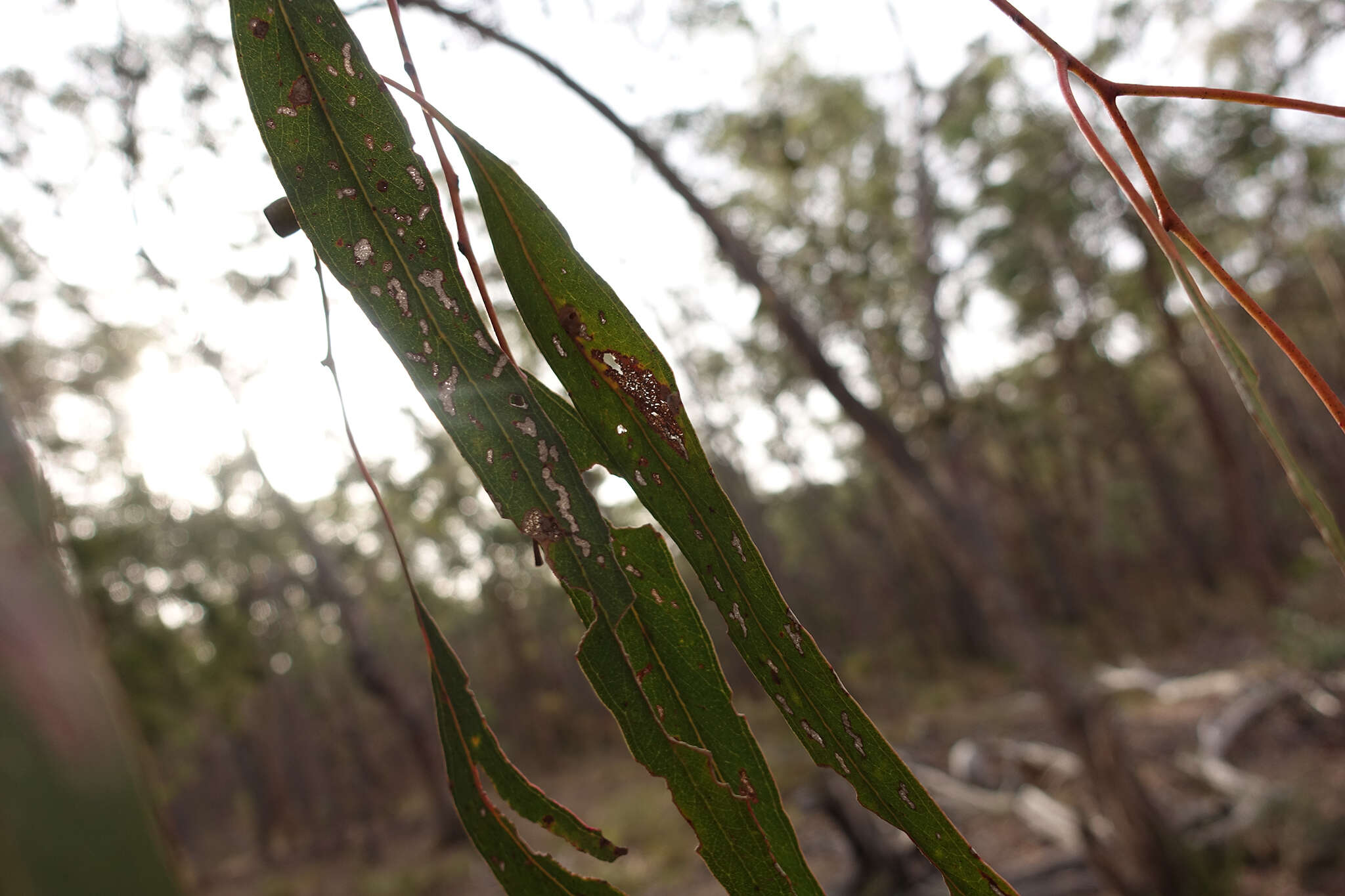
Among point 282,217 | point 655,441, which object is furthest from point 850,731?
point 282,217

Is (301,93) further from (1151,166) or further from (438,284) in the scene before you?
(1151,166)

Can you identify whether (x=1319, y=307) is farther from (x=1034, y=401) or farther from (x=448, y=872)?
(x=448, y=872)

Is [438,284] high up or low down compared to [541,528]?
up

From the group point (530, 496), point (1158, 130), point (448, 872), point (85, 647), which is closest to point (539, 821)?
point (530, 496)

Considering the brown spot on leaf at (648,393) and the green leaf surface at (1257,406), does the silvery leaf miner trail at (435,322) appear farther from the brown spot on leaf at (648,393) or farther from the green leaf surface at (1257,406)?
the green leaf surface at (1257,406)

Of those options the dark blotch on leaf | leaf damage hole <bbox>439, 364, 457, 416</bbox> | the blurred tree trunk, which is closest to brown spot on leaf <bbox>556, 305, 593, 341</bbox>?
leaf damage hole <bbox>439, 364, 457, 416</bbox>

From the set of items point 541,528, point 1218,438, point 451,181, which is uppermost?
point 451,181

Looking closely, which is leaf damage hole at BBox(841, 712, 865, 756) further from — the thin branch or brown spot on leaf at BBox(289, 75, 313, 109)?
brown spot on leaf at BBox(289, 75, 313, 109)
